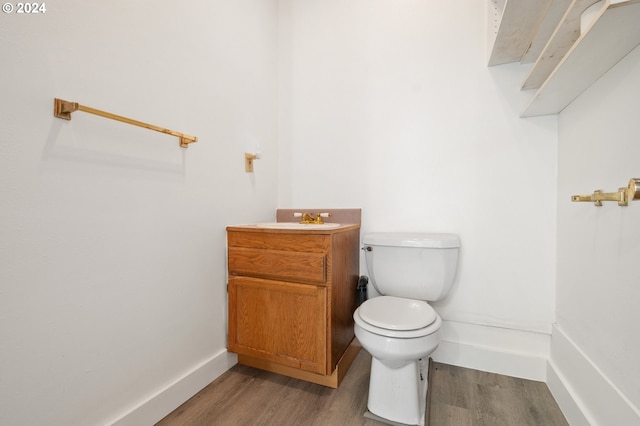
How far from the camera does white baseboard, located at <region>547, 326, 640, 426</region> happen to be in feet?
2.75

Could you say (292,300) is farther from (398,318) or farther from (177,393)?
(177,393)

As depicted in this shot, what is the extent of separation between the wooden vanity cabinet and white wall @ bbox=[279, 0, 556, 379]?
0.56 m

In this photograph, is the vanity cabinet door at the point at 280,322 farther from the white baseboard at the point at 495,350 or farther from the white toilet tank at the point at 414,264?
the white baseboard at the point at 495,350

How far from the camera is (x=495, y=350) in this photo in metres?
1.47

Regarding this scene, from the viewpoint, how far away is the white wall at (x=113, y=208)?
778mm

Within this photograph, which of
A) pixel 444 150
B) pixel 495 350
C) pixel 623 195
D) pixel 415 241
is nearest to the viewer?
pixel 623 195

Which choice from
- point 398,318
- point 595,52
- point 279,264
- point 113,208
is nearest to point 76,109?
point 113,208

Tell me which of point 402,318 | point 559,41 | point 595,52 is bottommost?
point 402,318

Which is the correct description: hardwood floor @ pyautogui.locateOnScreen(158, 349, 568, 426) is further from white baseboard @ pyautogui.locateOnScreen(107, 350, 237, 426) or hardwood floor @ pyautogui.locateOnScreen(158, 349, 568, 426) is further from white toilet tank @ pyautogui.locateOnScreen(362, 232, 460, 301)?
white toilet tank @ pyautogui.locateOnScreen(362, 232, 460, 301)

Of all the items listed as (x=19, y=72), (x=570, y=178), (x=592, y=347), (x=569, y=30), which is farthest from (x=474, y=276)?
(x=19, y=72)

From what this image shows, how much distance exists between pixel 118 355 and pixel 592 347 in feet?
5.95

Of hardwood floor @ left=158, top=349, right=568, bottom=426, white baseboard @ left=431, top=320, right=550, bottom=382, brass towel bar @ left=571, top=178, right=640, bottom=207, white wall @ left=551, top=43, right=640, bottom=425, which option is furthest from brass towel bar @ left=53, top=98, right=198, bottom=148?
white baseboard @ left=431, top=320, right=550, bottom=382

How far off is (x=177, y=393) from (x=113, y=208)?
0.87 metres

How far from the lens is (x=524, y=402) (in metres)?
1.23
